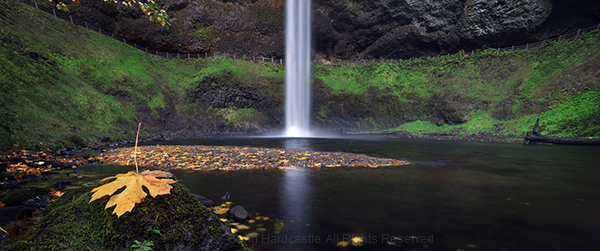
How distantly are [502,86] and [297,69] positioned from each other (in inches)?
1294

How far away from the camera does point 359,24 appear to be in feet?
181

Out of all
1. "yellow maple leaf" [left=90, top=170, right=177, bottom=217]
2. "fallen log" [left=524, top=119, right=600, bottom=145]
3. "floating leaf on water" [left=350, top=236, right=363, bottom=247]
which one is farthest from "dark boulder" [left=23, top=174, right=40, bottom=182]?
"fallen log" [left=524, top=119, right=600, bottom=145]

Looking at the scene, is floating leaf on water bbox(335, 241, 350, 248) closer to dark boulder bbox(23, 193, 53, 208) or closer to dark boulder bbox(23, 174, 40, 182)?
dark boulder bbox(23, 193, 53, 208)

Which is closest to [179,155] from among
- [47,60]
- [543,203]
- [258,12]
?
[543,203]

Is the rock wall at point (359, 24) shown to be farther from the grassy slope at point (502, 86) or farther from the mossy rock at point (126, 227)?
the mossy rock at point (126, 227)

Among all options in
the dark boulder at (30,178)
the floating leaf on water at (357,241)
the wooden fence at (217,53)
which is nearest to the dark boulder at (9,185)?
the dark boulder at (30,178)

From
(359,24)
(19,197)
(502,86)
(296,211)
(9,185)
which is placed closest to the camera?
(19,197)

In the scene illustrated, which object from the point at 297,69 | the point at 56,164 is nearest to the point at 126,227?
the point at 56,164

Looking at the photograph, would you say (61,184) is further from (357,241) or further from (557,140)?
(557,140)

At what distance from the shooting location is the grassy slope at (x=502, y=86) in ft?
87.9

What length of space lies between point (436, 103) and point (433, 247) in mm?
42191

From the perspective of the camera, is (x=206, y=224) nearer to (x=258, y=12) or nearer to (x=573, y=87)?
(x=573, y=87)

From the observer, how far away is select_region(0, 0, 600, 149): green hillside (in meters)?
19.1

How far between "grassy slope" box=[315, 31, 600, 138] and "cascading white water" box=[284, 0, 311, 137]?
18.6 feet
